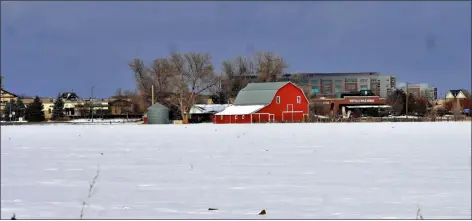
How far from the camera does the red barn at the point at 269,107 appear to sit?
72.2m

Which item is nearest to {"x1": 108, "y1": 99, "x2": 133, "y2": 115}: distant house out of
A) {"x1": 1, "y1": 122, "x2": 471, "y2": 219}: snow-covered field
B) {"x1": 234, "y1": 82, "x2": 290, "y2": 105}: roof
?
{"x1": 234, "y1": 82, "x2": 290, "y2": 105}: roof

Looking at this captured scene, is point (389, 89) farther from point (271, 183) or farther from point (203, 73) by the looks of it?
point (271, 183)

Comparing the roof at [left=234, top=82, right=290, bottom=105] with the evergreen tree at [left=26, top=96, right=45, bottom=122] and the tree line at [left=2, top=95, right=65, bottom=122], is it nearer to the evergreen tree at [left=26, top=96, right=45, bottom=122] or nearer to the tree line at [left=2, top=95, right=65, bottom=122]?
the evergreen tree at [left=26, top=96, right=45, bottom=122]

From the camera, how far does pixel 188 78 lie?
89.7 m

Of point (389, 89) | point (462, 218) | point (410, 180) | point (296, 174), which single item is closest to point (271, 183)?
point (296, 174)

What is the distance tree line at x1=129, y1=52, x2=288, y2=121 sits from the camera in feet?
289

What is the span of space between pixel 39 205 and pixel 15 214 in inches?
25.9

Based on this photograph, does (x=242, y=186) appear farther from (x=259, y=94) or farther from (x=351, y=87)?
(x=351, y=87)

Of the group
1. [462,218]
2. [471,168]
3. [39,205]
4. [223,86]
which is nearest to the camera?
[462,218]

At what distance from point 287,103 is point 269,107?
286 cm

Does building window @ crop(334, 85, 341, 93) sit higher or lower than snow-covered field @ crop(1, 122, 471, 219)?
higher

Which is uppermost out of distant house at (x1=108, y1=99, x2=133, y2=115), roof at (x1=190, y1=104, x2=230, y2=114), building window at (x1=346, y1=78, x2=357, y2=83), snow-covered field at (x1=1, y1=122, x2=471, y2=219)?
building window at (x1=346, y1=78, x2=357, y2=83)

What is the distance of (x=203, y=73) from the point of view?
294 feet

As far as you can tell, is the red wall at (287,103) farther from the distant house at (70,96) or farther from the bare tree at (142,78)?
the distant house at (70,96)
